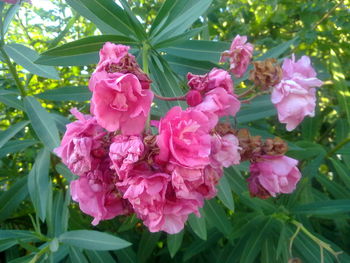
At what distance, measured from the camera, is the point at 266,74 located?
1145 mm

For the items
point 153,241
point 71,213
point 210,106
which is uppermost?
point 210,106

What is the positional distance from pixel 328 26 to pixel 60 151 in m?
2.14

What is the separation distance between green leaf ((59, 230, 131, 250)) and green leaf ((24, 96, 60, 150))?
0.37 metres

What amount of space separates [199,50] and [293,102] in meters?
0.63

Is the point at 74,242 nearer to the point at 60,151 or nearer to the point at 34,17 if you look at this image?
the point at 60,151

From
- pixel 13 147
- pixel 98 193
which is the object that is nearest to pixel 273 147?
pixel 98 193

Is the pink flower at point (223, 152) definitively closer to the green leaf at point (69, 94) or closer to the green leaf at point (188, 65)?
the green leaf at point (188, 65)

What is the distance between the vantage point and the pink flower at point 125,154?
902mm

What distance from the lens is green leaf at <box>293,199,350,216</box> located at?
69.2 inches

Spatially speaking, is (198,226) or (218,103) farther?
(198,226)

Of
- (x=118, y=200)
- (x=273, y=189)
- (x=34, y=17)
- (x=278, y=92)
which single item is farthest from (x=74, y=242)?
(x=34, y=17)

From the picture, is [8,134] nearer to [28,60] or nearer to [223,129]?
[28,60]

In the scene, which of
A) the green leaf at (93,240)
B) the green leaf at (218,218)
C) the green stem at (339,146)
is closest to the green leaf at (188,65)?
the green leaf at (218,218)

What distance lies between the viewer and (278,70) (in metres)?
1.15
